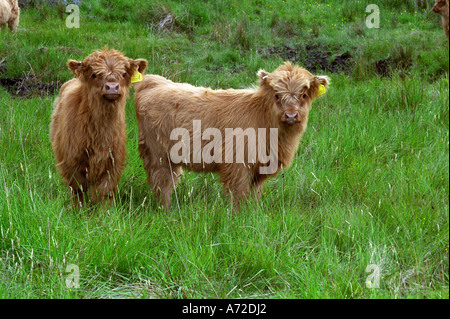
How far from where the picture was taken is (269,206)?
13.8ft

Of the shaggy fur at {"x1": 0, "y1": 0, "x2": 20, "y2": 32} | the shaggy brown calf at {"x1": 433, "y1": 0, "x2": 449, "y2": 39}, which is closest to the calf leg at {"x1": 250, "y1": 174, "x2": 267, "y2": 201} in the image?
the shaggy brown calf at {"x1": 433, "y1": 0, "x2": 449, "y2": 39}

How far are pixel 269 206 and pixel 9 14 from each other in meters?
8.52

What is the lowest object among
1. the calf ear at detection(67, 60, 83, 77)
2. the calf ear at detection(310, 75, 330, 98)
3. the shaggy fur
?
the calf ear at detection(310, 75, 330, 98)

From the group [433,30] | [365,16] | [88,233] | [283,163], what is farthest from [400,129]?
[365,16]

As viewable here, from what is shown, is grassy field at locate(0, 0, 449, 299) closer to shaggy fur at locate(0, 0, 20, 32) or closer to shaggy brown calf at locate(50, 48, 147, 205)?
shaggy brown calf at locate(50, 48, 147, 205)

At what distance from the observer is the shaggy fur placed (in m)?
10.2

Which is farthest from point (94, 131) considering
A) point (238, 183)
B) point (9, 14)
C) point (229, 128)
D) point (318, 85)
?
point (9, 14)

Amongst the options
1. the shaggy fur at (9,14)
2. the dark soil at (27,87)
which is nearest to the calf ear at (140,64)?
the dark soil at (27,87)

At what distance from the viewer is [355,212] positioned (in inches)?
138

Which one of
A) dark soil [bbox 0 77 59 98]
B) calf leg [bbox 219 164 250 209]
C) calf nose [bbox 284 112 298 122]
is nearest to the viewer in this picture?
calf nose [bbox 284 112 298 122]

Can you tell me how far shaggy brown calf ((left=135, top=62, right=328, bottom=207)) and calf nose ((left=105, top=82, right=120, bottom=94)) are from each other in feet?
2.64

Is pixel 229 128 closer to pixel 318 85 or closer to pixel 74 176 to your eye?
pixel 318 85

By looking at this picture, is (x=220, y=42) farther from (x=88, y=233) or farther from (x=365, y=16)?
(x=88, y=233)

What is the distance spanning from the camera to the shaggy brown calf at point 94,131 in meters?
4.12
